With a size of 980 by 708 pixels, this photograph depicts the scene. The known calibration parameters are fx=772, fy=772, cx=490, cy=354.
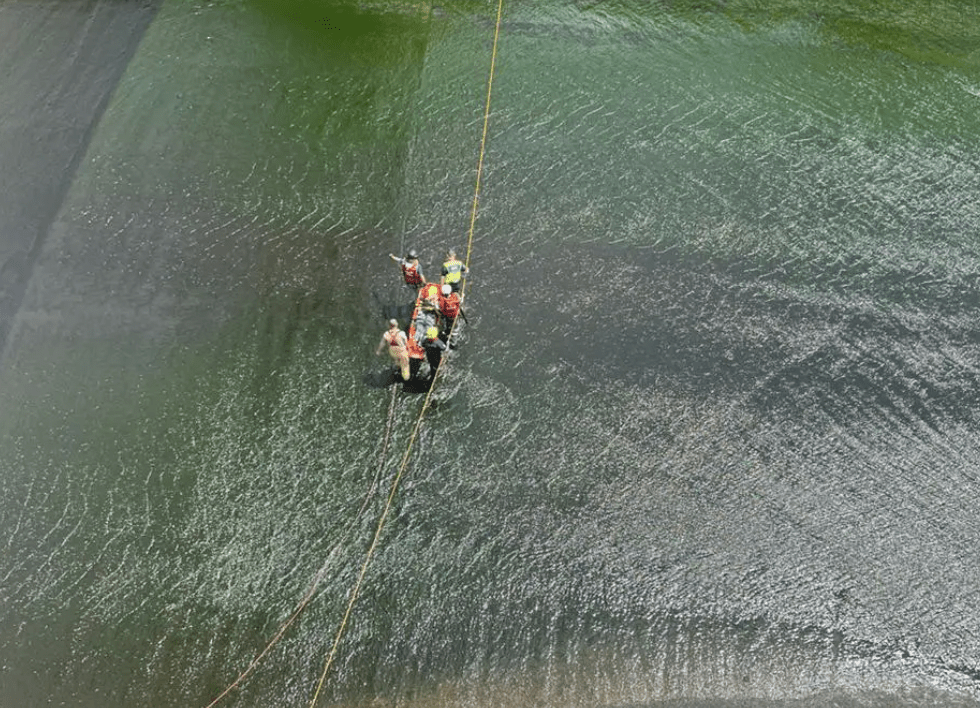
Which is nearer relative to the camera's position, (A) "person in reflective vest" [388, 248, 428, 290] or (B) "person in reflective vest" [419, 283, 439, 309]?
(B) "person in reflective vest" [419, 283, 439, 309]

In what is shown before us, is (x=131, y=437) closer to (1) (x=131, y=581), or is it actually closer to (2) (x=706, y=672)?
(1) (x=131, y=581)

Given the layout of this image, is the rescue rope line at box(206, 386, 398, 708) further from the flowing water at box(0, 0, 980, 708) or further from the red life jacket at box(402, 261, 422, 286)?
the red life jacket at box(402, 261, 422, 286)

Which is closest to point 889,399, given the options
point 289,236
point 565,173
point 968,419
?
point 968,419

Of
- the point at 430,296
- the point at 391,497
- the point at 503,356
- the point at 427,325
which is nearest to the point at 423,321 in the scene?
the point at 427,325

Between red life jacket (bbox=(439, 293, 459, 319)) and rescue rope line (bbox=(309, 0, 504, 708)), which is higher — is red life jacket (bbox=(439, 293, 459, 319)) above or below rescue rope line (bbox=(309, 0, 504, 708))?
above

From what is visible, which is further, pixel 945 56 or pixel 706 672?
pixel 945 56

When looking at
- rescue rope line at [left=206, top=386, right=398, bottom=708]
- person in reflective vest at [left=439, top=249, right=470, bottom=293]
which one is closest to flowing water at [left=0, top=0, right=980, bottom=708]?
rescue rope line at [left=206, top=386, right=398, bottom=708]

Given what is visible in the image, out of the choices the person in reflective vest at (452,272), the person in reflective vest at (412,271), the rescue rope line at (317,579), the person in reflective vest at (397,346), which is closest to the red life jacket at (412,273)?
the person in reflective vest at (412,271)

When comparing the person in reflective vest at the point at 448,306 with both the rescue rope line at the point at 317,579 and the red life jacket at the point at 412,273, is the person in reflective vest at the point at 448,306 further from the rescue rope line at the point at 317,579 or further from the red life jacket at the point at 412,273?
the rescue rope line at the point at 317,579
